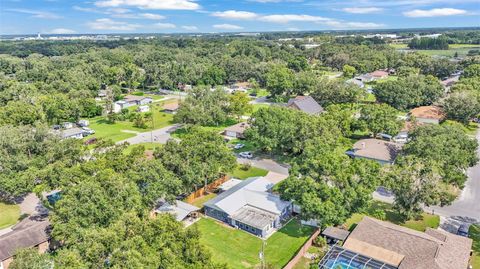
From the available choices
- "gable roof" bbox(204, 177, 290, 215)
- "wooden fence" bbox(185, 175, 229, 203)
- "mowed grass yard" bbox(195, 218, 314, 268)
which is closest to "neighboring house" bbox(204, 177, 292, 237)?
"gable roof" bbox(204, 177, 290, 215)

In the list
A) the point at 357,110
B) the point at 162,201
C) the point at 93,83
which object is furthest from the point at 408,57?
the point at 162,201

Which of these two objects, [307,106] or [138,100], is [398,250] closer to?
[307,106]

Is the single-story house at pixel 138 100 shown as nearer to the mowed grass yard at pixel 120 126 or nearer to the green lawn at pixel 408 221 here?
the mowed grass yard at pixel 120 126

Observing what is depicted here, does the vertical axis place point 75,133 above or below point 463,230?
above

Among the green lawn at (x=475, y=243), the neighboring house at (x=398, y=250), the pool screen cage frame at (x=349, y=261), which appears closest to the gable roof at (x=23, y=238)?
the pool screen cage frame at (x=349, y=261)

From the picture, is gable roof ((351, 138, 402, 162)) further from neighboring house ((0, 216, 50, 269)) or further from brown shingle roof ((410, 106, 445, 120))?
neighboring house ((0, 216, 50, 269))

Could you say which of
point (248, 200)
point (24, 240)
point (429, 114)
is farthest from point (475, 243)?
point (429, 114)
